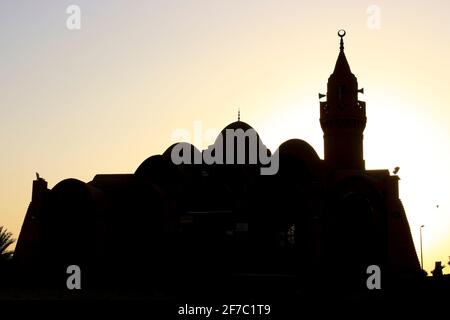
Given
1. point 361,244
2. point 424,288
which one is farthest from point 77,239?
point 424,288

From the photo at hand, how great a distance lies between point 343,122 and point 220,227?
10444mm

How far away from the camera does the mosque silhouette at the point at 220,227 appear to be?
29.5 meters

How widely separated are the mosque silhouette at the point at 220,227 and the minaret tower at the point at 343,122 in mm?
5069

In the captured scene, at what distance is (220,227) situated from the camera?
31.2m

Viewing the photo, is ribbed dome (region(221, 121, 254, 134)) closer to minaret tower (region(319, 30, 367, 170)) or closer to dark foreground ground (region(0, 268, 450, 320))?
minaret tower (region(319, 30, 367, 170))

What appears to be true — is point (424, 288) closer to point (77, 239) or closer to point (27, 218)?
point (77, 239)

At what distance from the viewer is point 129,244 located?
3212cm

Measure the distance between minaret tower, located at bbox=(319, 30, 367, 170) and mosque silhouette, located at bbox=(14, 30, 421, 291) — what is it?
5069mm
